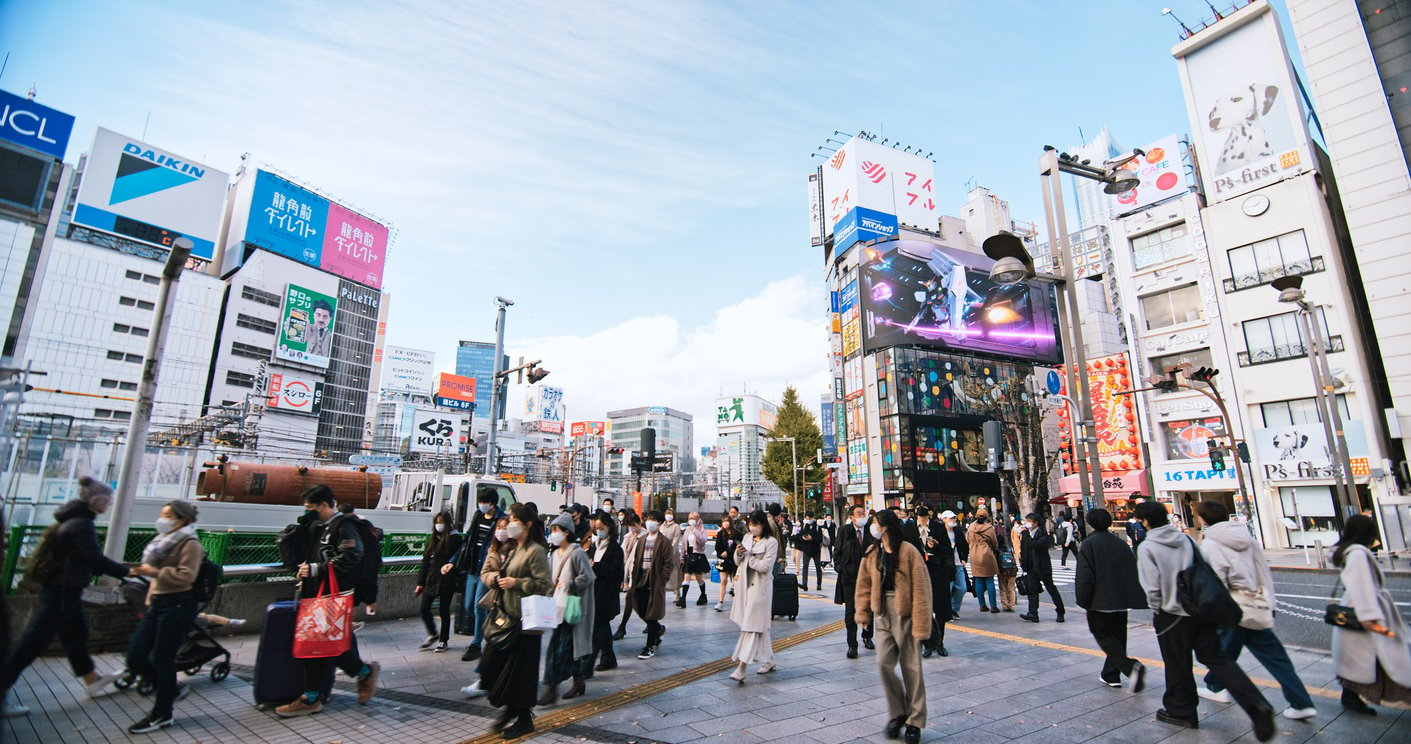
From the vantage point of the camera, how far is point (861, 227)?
47.4 m

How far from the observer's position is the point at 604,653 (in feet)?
22.9

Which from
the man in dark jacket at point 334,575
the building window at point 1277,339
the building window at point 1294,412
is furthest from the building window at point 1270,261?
the man in dark jacket at point 334,575

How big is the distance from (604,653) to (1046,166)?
7206 mm

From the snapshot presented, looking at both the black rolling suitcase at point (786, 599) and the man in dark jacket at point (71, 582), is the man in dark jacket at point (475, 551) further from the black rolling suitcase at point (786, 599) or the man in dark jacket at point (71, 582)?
the black rolling suitcase at point (786, 599)

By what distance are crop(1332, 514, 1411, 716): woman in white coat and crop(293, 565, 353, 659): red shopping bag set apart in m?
7.57

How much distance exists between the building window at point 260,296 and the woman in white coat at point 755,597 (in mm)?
62278

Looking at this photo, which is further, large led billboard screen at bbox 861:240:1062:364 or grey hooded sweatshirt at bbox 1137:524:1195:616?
large led billboard screen at bbox 861:240:1062:364

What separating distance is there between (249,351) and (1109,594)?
65.0 metres

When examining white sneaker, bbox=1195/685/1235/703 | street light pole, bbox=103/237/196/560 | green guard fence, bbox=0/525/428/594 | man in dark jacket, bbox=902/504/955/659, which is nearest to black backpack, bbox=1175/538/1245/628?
white sneaker, bbox=1195/685/1235/703

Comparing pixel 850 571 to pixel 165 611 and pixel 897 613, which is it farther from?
pixel 165 611

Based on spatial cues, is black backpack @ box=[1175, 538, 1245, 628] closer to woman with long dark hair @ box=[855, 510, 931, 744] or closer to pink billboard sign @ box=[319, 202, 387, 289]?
woman with long dark hair @ box=[855, 510, 931, 744]

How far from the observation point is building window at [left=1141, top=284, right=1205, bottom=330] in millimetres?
29484

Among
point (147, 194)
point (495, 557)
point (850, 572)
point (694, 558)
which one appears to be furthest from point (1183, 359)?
point (147, 194)

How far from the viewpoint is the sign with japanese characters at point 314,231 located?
55469mm
